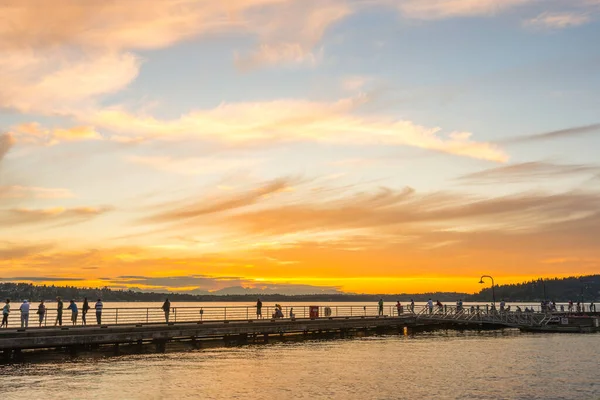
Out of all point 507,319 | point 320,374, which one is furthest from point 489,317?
point 320,374

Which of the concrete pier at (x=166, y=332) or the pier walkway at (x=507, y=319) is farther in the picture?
the pier walkway at (x=507, y=319)

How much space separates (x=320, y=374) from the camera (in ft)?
151

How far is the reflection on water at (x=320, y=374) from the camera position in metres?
37.6

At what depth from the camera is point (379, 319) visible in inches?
3324

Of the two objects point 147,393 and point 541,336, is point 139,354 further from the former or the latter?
point 541,336

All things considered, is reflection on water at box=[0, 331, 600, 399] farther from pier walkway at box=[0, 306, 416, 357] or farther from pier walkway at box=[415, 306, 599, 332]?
pier walkway at box=[415, 306, 599, 332]

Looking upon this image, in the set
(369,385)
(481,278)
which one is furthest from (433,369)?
(481,278)

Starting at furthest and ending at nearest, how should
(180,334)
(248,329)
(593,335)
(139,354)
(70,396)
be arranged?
(593,335)
(248,329)
(180,334)
(139,354)
(70,396)

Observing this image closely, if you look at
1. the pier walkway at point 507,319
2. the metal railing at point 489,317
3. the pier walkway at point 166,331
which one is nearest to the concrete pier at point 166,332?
the pier walkway at point 166,331

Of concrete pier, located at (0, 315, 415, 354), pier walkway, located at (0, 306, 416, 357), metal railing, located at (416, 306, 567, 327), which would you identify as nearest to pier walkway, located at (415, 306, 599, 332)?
metal railing, located at (416, 306, 567, 327)

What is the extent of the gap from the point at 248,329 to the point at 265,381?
24.3m

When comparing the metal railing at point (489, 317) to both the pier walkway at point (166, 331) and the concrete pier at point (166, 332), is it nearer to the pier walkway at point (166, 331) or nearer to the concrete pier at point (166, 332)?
the pier walkway at point (166, 331)

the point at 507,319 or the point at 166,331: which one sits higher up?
the point at 166,331

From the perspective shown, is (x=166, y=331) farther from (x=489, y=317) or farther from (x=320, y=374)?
(x=489, y=317)
